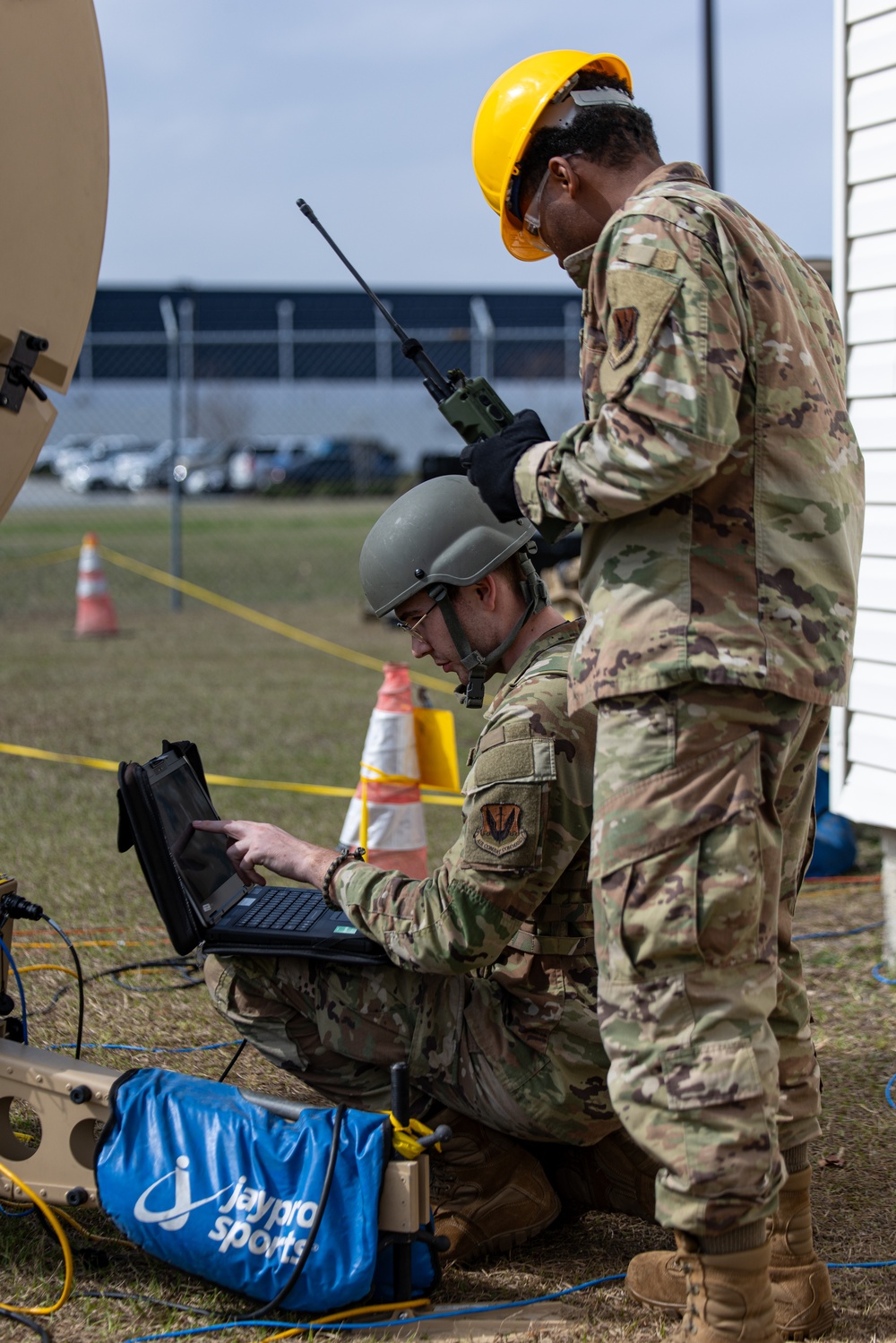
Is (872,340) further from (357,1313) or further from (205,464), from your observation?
(205,464)

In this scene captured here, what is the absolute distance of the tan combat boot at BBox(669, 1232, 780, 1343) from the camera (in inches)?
92.4

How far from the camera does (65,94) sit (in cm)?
295

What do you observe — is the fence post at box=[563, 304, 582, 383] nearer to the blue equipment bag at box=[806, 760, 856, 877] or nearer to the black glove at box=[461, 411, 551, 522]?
the blue equipment bag at box=[806, 760, 856, 877]

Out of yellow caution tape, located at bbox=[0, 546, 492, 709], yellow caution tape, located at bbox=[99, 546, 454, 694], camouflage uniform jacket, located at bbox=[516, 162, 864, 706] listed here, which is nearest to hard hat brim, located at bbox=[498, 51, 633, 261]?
camouflage uniform jacket, located at bbox=[516, 162, 864, 706]

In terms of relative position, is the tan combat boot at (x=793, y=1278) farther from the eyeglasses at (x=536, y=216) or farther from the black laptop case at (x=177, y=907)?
the eyeglasses at (x=536, y=216)

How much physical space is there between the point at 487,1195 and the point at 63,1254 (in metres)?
0.95

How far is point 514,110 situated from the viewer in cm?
248

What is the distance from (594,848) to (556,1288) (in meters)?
1.14

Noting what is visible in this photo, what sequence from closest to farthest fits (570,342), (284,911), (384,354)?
(284,911), (570,342), (384,354)

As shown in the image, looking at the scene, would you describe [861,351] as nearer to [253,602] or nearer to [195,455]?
[253,602]

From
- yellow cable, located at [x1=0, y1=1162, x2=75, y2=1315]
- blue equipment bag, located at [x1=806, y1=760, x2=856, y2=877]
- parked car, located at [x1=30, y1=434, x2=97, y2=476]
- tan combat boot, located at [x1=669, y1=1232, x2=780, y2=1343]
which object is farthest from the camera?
parked car, located at [x1=30, y1=434, x2=97, y2=476]

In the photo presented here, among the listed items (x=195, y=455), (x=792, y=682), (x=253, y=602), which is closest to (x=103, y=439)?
(x=195, y=455)

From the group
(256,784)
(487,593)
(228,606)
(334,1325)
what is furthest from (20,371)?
(228,606)

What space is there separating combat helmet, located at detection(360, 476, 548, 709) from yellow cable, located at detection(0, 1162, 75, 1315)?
56.2 inches
